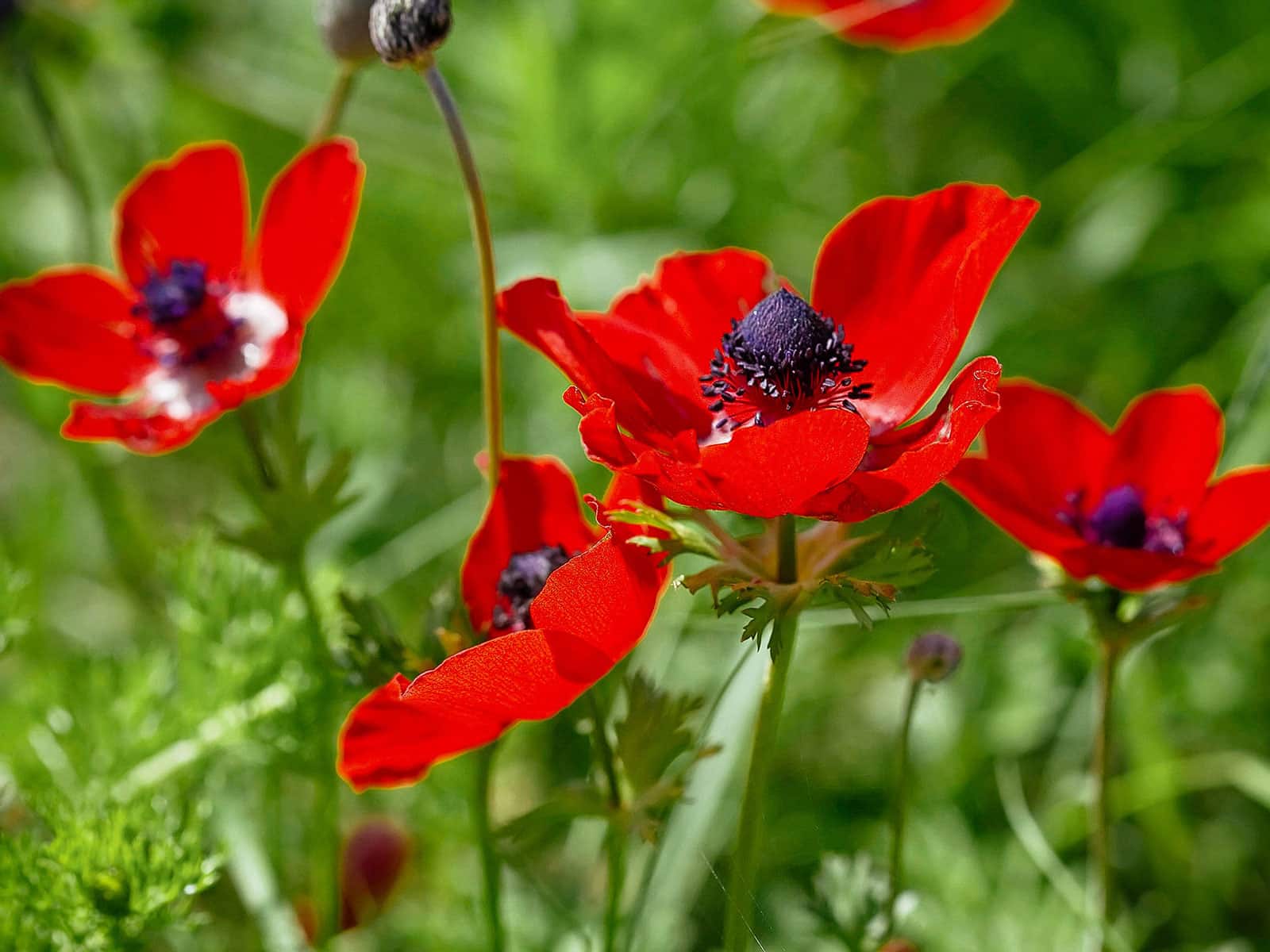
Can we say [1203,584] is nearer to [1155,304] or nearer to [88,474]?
[1155,304]

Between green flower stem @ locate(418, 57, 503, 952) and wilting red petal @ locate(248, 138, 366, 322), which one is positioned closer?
green flower stem @ locate(418, 57, 503, 952)

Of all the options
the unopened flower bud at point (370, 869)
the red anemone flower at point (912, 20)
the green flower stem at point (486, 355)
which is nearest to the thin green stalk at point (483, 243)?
the green flower stem at point (486, 355)

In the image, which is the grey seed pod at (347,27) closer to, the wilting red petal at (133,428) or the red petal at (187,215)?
the red petal at (187,215)

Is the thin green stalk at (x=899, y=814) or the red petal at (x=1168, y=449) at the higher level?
the red petal at (x=1168, y=449)

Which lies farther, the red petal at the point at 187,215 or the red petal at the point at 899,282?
the red petal at the point at 187,215

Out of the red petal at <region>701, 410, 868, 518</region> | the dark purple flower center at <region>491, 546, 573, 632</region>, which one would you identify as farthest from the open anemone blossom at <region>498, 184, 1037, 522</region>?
the dark purple flower center at <region>491, 546, 573, 632</region>

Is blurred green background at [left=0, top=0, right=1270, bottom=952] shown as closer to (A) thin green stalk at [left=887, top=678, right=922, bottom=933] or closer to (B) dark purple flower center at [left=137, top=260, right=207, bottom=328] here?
(A) thin green stalk at [left=887, top=678, right=922, bottom=933]

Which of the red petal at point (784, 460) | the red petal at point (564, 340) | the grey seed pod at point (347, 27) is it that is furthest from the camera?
the grey seed pod at point (347, 27)
